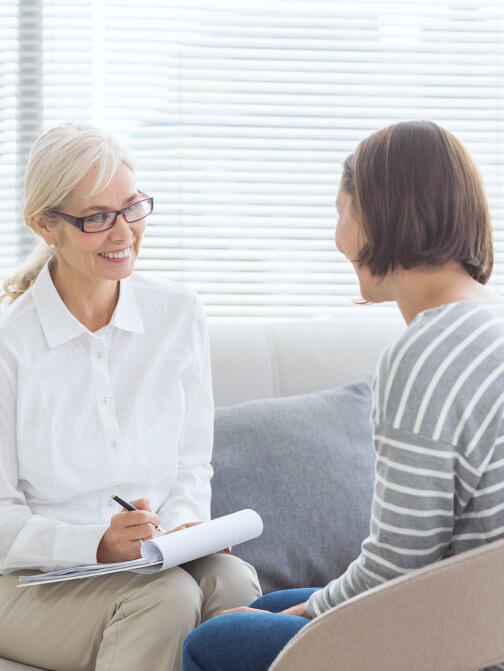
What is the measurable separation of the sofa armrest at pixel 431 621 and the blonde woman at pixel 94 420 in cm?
55

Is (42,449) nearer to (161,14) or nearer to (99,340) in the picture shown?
(99,340)

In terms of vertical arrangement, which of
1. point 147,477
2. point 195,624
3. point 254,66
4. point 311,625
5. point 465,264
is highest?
point 254,66

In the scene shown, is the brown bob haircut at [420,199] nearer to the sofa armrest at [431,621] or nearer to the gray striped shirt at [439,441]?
the gray striped shirt at [439,441]

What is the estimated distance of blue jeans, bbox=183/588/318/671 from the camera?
3.71ft

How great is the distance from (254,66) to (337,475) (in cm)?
138

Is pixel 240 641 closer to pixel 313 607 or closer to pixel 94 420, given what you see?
pixel 313 607

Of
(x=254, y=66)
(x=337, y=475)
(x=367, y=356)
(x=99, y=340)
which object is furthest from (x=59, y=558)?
(x=254, y=66)

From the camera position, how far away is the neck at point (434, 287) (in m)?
1.11

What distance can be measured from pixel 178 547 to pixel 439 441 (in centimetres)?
57

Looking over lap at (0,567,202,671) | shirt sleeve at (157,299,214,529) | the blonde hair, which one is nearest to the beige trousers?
lap at (0,567,202,671)

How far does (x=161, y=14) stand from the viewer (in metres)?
2.56

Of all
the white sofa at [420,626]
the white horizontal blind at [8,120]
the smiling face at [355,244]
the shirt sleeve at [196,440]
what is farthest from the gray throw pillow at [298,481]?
the white horizontal blind at [8,120]

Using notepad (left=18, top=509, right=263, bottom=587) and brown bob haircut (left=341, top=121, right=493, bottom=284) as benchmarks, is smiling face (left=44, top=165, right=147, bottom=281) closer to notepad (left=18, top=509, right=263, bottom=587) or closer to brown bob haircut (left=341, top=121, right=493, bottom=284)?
notepad (left=18, top=509, right=263, bottom=587)

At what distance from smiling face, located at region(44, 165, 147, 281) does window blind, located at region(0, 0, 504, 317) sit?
91 centimetres
